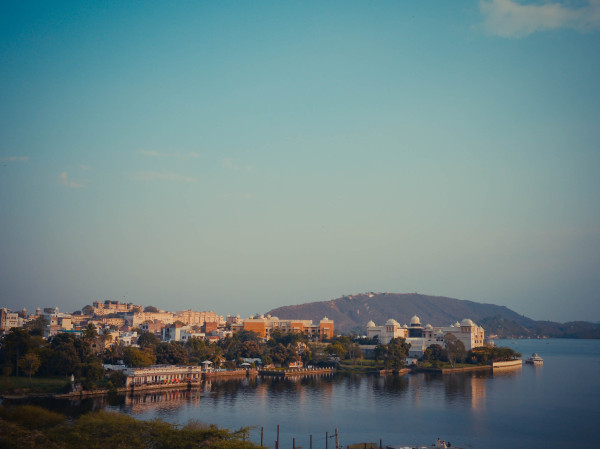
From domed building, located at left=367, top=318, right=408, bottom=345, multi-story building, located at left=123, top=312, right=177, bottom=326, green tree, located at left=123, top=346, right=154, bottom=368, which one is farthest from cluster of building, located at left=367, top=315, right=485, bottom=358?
multi-story building, located at left=123, top=312, right=177, bottom=326

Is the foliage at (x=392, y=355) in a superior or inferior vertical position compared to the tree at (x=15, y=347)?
inferior

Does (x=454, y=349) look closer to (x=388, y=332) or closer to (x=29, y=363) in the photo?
(x=388, y=332)

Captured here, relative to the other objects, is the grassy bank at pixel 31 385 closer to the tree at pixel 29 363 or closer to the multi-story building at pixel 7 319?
the tree at pixel 29 363

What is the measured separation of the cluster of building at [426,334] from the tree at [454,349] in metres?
1.38

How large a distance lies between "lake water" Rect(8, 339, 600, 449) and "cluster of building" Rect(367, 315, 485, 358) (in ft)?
39.2

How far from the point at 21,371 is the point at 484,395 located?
25910mm

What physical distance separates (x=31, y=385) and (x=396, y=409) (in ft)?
59.9

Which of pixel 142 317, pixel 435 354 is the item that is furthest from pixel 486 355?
pixel 142 317

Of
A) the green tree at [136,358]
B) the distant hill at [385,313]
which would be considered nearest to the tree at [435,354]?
the green tree at [136,358]

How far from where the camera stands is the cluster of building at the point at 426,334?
2003 inches

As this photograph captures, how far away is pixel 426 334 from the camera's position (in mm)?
56000

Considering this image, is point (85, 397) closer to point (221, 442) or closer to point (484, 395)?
point (221, 442)

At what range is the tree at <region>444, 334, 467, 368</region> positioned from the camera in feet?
153

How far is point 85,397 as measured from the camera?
28281 millimetres
